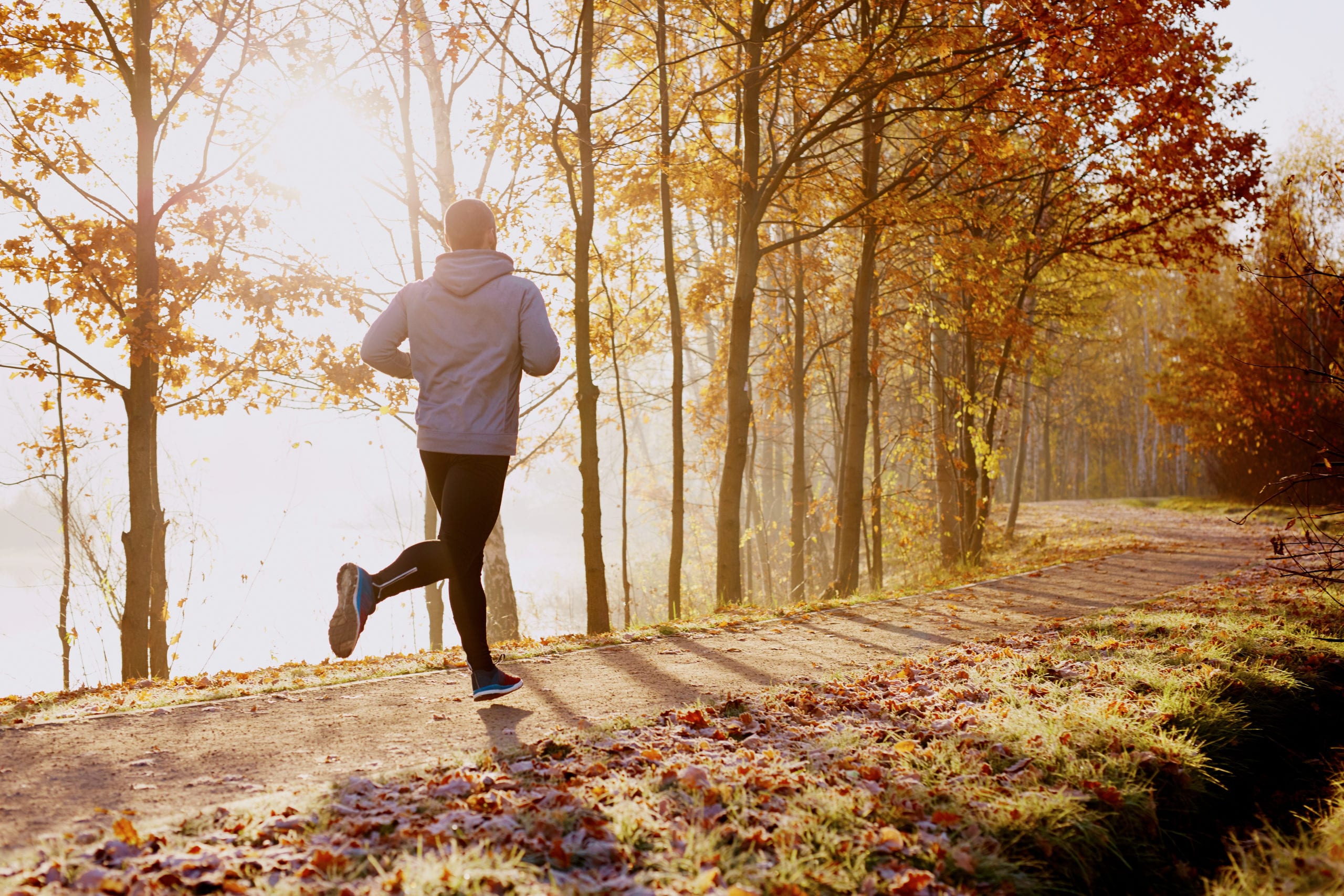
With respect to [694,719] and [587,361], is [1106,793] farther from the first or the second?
[587,361]

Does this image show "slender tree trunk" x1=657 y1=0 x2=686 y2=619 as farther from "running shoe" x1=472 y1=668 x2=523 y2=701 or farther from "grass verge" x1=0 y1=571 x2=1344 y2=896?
"running shoe" x1=472 y1=668 x2=523 y2=701

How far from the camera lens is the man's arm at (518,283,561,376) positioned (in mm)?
4004

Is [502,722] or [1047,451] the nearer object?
[502,722]

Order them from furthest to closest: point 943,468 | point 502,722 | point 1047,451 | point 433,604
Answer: point 1047,451
point 943,468
point 433,604
point 502,722

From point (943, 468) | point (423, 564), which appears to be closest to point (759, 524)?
point (943, 468)

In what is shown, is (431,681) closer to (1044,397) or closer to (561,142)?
(561,142)

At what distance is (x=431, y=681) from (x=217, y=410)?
6597mm

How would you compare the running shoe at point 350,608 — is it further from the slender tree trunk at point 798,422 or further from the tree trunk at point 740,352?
the slender tree trunk at point 798,422

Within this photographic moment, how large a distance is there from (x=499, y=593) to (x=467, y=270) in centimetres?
960

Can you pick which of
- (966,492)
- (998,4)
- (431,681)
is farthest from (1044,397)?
(431,681)

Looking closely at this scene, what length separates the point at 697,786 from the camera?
2.86 metres

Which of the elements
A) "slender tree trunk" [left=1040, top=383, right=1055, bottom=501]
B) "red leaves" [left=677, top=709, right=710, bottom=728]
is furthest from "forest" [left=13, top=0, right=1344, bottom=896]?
"slender tree trunk" [left=1040, top=383, right=1055, bottom=501]

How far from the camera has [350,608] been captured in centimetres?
390

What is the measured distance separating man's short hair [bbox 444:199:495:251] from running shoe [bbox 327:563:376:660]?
1.61 m
